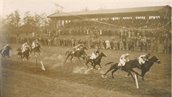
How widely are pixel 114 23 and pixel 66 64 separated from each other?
62 centimetres

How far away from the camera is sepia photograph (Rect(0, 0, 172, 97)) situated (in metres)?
2.43

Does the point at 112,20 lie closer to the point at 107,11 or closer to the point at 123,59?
the point at 107,11

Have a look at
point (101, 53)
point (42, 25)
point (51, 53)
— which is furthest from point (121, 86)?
point (42, 25)

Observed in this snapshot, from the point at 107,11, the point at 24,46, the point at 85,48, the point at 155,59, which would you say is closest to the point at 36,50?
the point at 24,46

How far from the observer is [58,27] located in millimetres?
2982

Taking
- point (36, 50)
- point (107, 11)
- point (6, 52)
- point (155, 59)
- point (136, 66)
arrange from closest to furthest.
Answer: point (155, 59) → point (136, 66) → point (107, 11) → point (36, 50) → point (6, 52)

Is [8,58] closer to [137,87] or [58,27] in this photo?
[58,27]

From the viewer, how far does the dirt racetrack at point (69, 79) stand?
7.95 feet

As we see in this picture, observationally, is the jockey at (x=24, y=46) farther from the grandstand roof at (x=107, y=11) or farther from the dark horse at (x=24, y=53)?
the grandstand roof at (x=107, y=11)

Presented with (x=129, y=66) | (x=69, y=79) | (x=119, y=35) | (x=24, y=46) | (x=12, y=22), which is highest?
(x=12, y=22)

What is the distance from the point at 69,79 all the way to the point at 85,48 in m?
0.34

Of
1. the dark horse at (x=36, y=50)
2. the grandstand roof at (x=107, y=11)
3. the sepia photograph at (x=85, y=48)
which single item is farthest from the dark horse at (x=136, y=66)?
the dark horse at (x=36, y=50)

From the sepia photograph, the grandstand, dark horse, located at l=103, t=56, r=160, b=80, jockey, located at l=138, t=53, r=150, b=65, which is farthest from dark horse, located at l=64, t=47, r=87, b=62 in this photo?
jockey, located at l=138, t=53, r=150, b=65

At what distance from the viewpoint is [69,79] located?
2910mm
